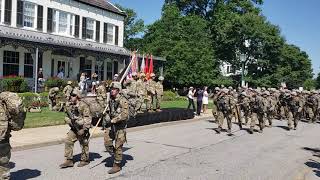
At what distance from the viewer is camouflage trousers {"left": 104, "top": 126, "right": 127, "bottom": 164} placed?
10.2 meters

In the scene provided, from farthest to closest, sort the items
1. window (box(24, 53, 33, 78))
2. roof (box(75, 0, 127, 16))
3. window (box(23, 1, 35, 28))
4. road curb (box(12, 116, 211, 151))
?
roof (box(75, 0, 127, 16)) < window (box(24, 53, 33, 78)) < window (box(23, 1, 35, 28)) < road curb (box(12, 116, 211, 151))

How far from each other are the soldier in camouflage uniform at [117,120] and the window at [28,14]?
23.7 metres

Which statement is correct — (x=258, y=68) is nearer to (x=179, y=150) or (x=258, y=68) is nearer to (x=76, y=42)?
(x=76, y=42)

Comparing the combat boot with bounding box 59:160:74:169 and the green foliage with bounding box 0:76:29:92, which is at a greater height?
the green foliage with bounding box 0:76:29:92

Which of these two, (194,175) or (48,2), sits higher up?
(48,2)

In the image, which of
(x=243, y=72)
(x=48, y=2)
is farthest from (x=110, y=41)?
(x=243, y=72)

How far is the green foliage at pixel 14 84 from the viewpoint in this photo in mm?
25844

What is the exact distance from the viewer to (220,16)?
197ft

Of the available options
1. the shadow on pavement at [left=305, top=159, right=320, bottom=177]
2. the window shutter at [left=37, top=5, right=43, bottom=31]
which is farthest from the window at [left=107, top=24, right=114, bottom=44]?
the shadow on pavement at [left=305, top=159, right=320, bottom=177]

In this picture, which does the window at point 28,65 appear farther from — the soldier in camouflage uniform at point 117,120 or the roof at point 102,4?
the soldier in camouflage uniform at point 117,120

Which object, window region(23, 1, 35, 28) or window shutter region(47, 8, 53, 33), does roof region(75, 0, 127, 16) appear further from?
window region(23, 1, 35, 28)

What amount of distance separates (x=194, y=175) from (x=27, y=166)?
3.72m

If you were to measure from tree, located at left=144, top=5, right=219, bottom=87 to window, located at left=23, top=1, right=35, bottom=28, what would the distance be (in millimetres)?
17139

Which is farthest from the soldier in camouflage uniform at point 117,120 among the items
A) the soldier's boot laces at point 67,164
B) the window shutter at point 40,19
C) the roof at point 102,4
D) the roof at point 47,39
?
the roof at point 102,4
